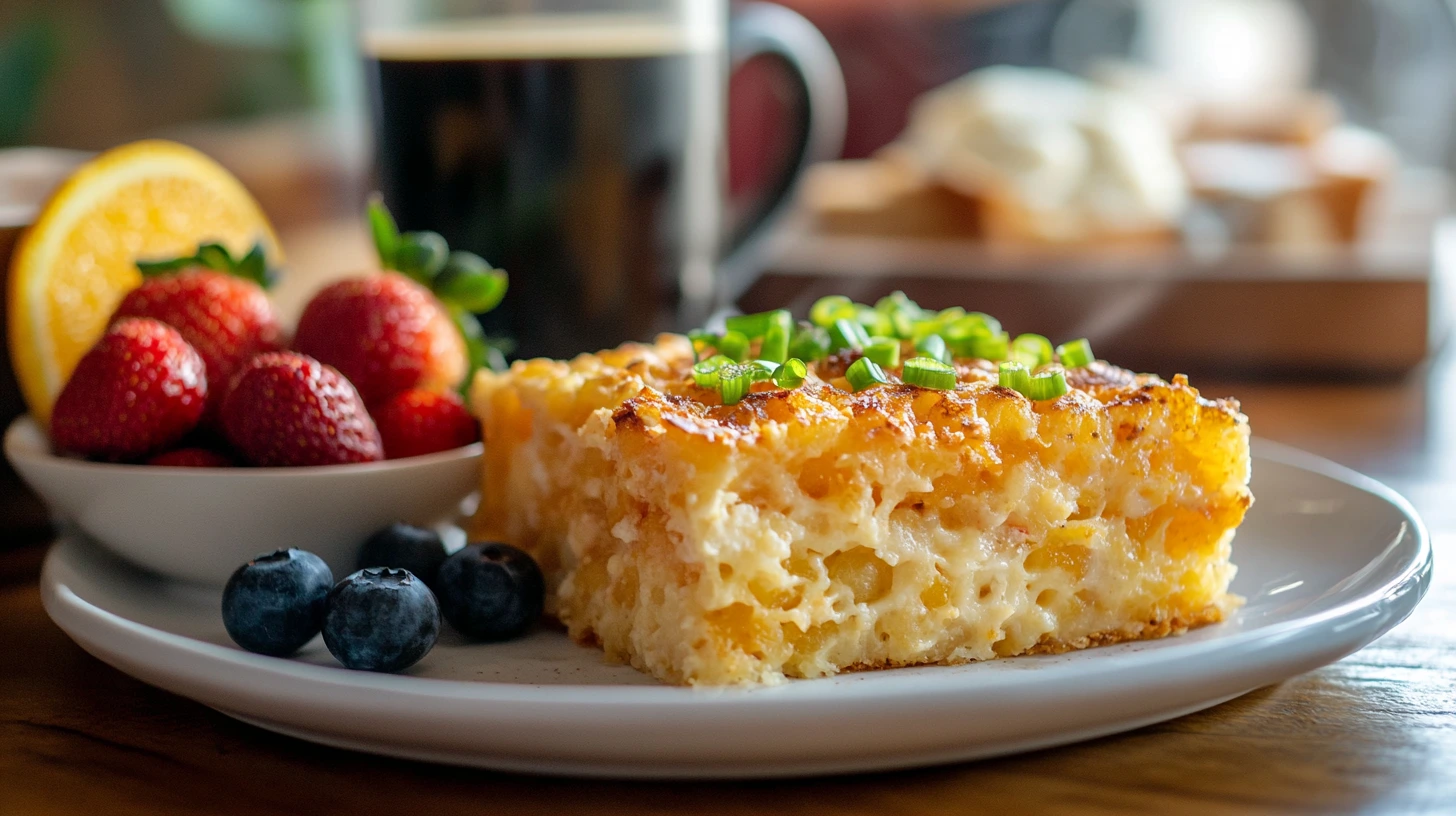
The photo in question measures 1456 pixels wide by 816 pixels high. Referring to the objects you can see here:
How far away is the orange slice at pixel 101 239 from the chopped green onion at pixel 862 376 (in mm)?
914

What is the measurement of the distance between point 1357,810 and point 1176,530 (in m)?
0.34

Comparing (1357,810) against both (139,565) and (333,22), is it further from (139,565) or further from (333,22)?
(333,22)

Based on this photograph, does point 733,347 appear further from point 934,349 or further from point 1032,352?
point 1032,352

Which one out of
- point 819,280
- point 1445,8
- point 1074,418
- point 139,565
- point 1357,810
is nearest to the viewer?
point 1357,810

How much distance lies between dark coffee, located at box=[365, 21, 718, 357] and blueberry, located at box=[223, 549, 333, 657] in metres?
0.96

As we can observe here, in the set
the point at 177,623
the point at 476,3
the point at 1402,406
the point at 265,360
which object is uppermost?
the point at 476,3

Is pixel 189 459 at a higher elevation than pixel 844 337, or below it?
below

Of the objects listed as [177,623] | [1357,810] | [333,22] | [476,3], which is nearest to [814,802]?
[1357,810]

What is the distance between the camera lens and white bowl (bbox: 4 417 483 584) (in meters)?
1.27

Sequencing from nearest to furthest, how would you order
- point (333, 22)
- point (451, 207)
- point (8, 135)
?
point (451, 207), point (8, 135), point (333, 22)

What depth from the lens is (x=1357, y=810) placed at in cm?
90

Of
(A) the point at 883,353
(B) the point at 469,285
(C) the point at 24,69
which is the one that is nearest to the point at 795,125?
(B) the point at 469,285

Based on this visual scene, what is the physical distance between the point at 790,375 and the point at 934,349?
188 mm

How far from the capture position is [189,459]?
4.44ft
